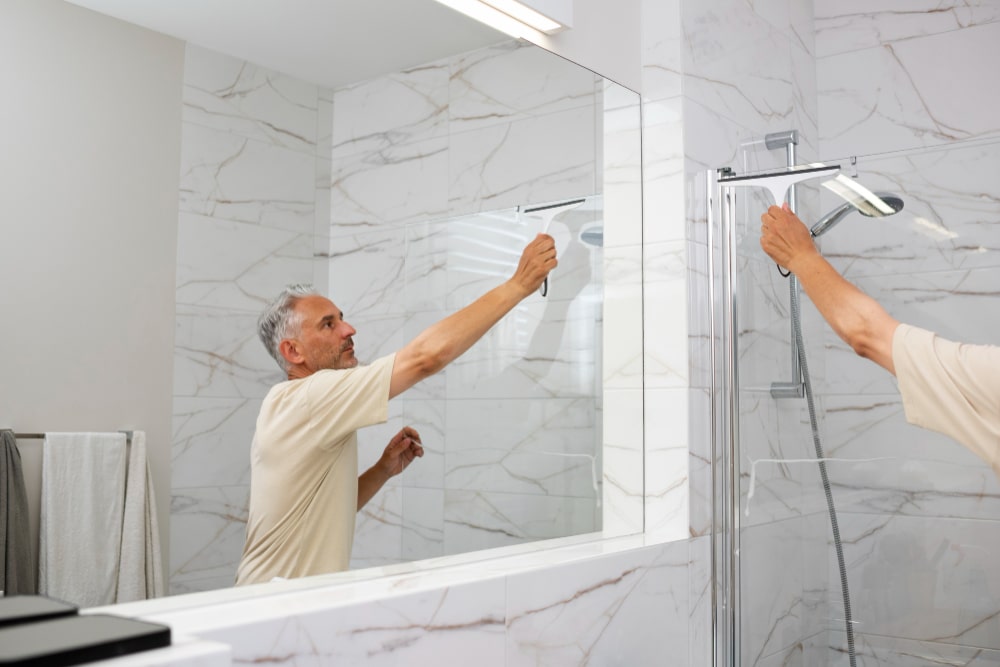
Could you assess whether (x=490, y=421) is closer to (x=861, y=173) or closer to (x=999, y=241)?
(x=861, y=173)

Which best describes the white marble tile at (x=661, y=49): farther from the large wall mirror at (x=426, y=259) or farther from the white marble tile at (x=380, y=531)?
the white marble tile at (x=380, y=531)

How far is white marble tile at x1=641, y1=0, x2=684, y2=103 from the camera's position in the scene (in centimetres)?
228

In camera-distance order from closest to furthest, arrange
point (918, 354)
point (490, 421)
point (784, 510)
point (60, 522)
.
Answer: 1. point (60, 522)
2. point (918, 354)
3. point (490, 421)
4. point (784, 510)

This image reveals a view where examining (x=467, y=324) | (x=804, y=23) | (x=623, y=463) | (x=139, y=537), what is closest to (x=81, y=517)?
(x=139, y=537)

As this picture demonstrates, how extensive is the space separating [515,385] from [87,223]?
1.06m

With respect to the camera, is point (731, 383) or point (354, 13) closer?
point (354, 13)

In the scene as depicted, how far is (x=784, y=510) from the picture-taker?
7.06 feet

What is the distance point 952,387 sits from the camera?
1807 mm

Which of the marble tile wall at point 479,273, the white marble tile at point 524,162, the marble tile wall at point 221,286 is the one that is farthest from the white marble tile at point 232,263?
the white marble tile at point 524,162


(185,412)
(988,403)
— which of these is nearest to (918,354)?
(988,403)

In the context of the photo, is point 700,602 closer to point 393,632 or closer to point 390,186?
point 393,632

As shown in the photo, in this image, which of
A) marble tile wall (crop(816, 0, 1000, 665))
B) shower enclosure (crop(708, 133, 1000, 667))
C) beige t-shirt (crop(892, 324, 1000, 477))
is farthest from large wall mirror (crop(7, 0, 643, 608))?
beige t-shirt (crop(892, 324, 1000, 477))

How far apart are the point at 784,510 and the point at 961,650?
45cm

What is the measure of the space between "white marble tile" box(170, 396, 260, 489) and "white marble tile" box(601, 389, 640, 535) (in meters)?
1.08
